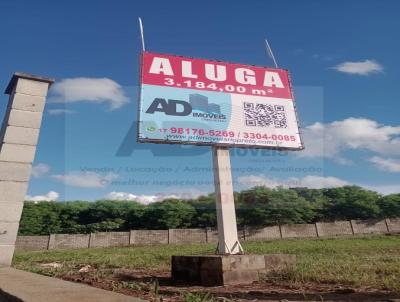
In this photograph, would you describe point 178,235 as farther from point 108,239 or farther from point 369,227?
point 369,227

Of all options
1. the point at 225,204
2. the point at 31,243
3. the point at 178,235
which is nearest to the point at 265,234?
the point at 178,235

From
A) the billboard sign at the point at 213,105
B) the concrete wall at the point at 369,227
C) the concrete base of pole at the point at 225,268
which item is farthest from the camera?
the concrete wall at the point at 369,227

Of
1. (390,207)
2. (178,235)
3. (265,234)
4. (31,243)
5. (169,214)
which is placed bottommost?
(31,243)

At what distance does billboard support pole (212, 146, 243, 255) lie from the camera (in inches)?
303

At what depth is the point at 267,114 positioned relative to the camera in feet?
29.7

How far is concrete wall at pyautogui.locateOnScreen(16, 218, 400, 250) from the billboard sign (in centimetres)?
2203

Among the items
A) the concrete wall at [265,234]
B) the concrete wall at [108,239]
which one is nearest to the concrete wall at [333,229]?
the concrete wall at [265,234]

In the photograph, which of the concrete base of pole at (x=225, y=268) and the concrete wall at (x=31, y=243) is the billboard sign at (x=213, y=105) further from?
the concrete wall at (x=31, y=243)

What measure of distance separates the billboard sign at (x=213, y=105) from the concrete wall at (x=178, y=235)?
22.0 metres

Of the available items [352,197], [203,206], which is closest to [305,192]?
[352,197]

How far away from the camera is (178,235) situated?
97.7ft

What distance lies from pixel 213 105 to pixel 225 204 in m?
2.39

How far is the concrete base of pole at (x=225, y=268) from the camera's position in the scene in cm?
657

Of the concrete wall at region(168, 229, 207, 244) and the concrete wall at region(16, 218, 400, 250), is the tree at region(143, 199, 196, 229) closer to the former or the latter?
the concrete wall at region(168, 229, 207, 244)
